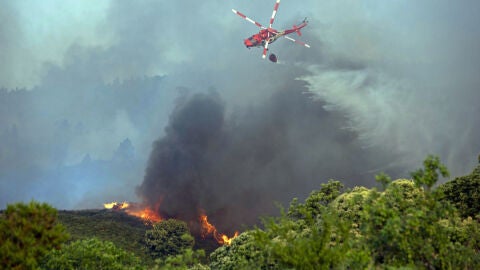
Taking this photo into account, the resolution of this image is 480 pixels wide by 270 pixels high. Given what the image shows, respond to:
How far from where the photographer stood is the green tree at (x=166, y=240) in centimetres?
9275

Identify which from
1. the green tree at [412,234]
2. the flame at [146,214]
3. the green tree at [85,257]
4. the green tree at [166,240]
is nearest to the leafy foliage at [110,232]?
the green tree at [166,240]

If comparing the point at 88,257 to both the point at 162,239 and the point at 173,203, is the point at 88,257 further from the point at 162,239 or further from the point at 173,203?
the point at 173,203

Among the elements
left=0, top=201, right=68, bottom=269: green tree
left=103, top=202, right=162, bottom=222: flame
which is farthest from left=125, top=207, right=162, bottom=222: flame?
left=0, top=201, right=68, bottom=269: green tree

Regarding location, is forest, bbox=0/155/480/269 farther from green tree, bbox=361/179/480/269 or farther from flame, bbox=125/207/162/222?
flame, bbox=125/207/162/222

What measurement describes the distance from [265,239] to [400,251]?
782cm

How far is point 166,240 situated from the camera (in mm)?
94562

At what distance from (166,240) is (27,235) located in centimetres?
7119

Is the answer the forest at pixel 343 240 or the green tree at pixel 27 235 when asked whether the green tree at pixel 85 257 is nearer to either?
the forest at pixel 343 240

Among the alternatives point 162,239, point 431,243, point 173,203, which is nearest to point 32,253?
point 431,243

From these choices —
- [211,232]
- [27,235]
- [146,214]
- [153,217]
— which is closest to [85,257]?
[27,235]

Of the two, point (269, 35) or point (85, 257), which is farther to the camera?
point (269, 35)

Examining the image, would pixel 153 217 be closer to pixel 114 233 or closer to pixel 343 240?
pixel 114 233

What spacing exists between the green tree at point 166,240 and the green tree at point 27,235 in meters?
66.8

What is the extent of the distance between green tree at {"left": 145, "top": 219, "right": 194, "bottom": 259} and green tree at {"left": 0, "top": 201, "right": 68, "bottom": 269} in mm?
66768
